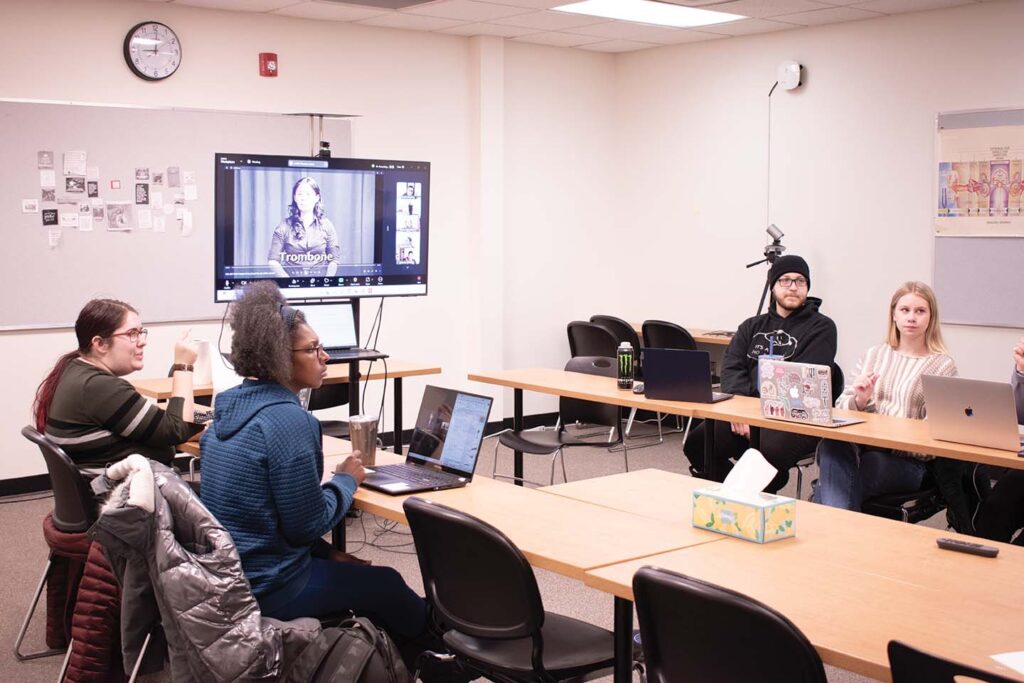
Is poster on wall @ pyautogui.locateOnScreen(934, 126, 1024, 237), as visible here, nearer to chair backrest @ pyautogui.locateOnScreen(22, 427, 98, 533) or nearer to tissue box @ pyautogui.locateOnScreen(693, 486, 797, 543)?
tissue box @ pyautogui.locateOnScreen(693, 486, 797, 543)

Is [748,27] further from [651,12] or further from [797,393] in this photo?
[797,393]

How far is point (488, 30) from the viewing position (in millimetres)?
7406

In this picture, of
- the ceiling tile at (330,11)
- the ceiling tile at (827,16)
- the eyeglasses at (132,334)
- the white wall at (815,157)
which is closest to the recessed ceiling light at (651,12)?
the ceiling tile at (827,16)

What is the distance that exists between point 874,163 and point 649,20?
1.65m

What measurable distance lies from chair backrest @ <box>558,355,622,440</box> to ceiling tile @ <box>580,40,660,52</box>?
3029 millimetres

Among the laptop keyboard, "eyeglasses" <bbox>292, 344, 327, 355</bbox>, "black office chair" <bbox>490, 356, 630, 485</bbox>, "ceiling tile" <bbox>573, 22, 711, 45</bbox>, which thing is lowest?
"black office chair" <bbox>490, 356, 630, 485</bbox>

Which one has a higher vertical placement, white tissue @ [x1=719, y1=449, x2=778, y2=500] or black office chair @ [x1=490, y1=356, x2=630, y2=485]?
white tissue @ [x1=719, y1=449, x2=778, y2=500]

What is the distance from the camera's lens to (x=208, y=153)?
6.59 meters

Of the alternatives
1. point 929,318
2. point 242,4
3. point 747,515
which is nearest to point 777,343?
point 929,318

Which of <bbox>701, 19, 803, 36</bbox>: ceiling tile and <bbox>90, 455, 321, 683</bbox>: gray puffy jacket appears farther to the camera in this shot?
<bbox>701, 19, 803, 36</bbox>: ceiling tile

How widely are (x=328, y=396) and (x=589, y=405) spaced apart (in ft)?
4.48

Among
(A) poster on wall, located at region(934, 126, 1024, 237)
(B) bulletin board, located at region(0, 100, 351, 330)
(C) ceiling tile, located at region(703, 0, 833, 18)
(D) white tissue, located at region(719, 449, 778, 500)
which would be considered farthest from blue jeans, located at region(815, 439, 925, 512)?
(B) bulletin board, located at region(0, 100, 351, 330)

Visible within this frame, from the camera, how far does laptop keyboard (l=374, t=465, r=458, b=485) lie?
336 centimetres

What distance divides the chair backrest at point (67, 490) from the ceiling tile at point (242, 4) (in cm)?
355
